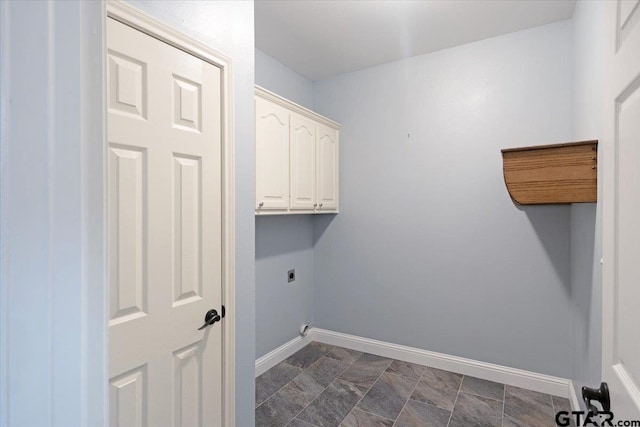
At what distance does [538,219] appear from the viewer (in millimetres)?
2346

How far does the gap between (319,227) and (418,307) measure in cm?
120

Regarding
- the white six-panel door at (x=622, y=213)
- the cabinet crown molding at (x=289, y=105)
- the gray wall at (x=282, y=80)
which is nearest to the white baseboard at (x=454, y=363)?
the white six-panel door at (x=622, y=213)

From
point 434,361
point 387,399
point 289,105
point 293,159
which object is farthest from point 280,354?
point 289,105

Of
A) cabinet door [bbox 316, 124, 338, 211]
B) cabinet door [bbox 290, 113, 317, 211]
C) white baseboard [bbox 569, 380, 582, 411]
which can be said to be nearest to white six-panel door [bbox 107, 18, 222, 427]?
cabinet door [bbox 290, 113, 317, 211]

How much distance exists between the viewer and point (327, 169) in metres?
2.97

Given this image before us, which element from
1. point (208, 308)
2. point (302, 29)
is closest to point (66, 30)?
point (208, 308)

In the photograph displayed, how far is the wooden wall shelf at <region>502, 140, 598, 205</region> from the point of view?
1.53m

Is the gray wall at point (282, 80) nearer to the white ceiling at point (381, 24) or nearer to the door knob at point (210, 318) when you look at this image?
the white ceiling at point (381, 24)

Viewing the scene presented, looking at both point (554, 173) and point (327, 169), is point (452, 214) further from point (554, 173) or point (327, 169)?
point (327, 169)

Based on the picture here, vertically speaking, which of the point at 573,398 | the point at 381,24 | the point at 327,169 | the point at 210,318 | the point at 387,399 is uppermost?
the point at 381,24

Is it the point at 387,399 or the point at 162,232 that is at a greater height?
the point at 162,232

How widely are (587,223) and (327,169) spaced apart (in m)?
1.92

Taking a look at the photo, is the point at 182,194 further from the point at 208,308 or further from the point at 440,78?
the point at 440,78

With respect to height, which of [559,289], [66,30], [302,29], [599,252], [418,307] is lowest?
[418,307]
